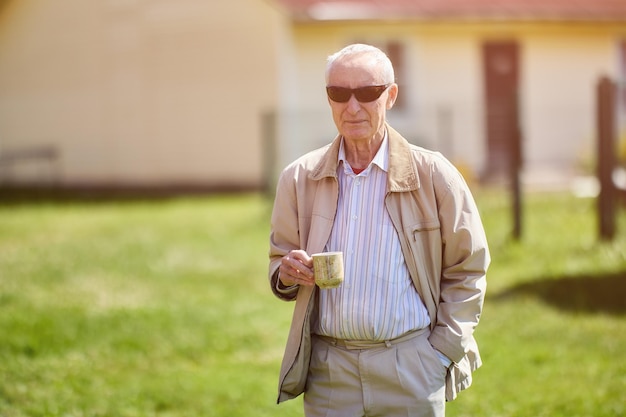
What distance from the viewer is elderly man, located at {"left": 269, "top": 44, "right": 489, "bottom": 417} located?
12.4 feet

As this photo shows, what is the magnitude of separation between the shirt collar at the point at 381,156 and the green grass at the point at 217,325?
278 centimetres

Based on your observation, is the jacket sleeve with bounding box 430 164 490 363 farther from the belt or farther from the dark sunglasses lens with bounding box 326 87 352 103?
the dark sunglasses lens with bounding box 326 87 352 103

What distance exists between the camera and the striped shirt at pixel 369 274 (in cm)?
377

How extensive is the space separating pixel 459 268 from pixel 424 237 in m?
0.19

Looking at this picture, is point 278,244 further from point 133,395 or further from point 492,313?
point 492,313

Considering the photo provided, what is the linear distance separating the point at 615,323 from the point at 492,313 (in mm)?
1076

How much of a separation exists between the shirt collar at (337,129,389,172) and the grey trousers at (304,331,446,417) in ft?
2.24

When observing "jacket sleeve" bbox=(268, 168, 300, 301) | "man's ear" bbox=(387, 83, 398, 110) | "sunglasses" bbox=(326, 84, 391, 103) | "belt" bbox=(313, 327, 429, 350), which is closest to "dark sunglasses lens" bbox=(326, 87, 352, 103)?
"sunglasses" bbox=(326, 84, 391, 103)

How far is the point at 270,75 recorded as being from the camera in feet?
69.5

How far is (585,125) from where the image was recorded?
2070 centimetres

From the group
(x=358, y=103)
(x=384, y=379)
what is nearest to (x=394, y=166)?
(x=358, y=103)

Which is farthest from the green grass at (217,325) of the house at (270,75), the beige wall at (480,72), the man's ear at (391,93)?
the house at (270,75)

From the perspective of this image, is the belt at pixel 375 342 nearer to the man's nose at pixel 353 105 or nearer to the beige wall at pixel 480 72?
the man's nose at pixel 353 105

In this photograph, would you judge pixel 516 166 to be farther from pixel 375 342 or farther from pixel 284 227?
pixel 375 342
